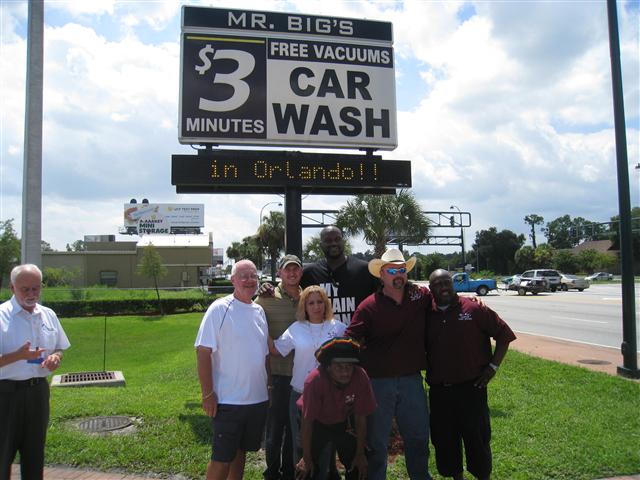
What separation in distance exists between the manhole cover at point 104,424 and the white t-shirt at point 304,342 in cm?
287

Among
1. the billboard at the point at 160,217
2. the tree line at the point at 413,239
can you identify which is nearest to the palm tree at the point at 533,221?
the tree line at the point at 413,239

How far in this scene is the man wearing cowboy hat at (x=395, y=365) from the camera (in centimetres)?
372

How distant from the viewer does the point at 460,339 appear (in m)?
3.79

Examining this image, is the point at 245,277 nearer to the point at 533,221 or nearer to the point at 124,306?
the point at 124,306

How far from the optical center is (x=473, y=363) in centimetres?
379

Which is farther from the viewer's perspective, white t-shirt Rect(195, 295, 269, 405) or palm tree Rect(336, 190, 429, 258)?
palm tree Rect(336, 190, 429, 258)

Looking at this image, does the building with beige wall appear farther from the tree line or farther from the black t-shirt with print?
the black t-shirt with print

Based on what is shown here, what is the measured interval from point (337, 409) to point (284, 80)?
5023 millimetres

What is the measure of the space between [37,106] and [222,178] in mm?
2406

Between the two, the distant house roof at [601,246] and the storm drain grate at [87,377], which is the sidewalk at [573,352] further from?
the distant house roof at [601,246]

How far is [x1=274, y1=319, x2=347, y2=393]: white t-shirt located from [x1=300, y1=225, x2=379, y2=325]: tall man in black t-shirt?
563 mm

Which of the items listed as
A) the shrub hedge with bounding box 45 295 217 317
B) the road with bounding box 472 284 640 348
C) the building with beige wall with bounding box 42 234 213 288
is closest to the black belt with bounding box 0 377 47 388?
the road with bounding box 472 284 640 348

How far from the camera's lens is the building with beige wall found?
54250 millimetres

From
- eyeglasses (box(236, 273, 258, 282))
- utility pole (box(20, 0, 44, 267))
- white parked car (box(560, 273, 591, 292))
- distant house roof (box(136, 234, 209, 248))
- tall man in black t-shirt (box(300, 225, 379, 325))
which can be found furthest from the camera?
distant house roof (box(136, 234, 209, 248))
